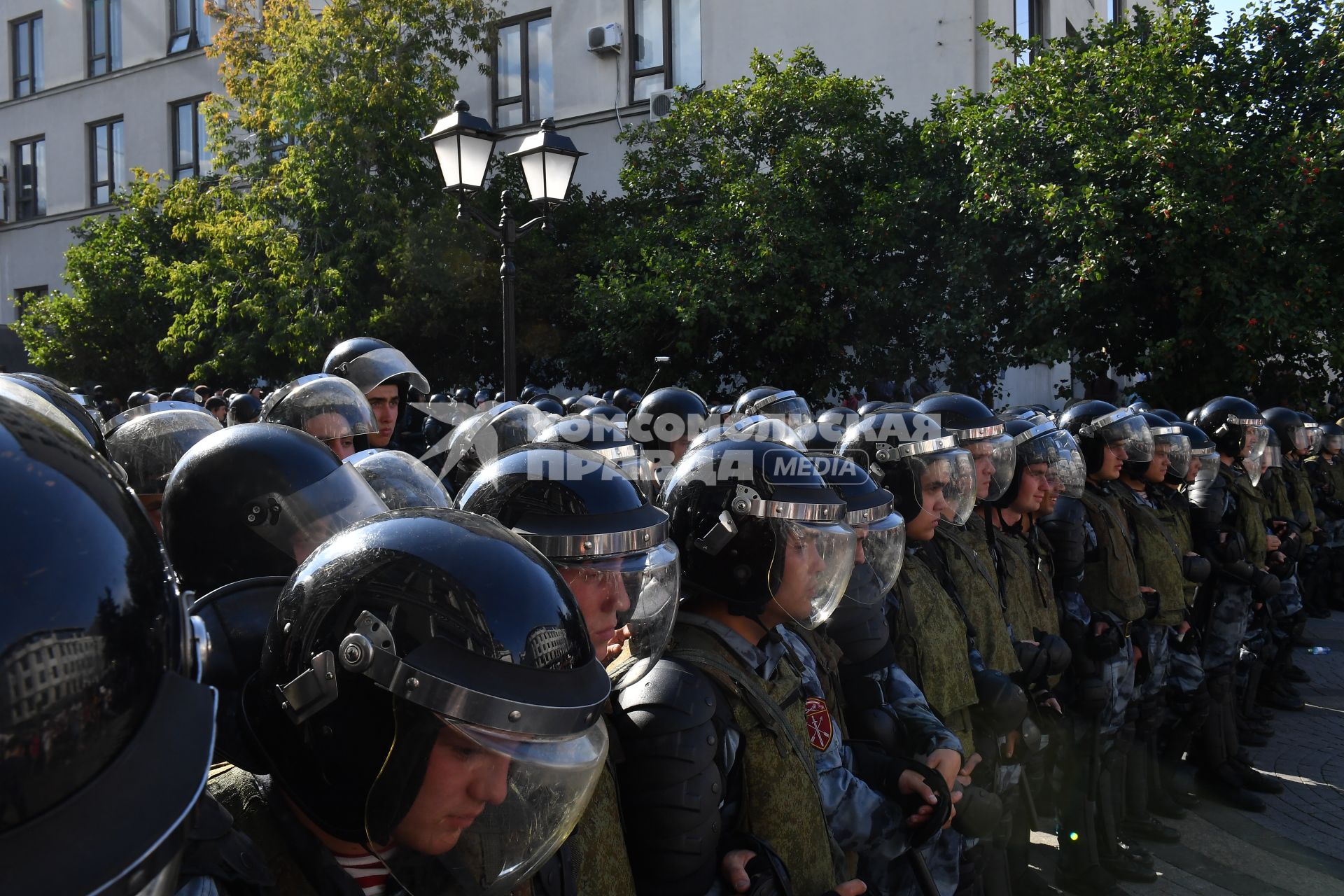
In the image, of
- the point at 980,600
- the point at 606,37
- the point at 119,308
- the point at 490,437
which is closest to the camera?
the point at 980,600

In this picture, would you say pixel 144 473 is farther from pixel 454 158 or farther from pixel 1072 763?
pixel 454 158

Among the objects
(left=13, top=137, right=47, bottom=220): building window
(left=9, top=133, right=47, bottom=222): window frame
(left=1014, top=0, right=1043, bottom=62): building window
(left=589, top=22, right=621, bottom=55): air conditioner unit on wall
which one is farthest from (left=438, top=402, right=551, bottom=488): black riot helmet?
(left=13, top=137, right=47, bottom=220): building window

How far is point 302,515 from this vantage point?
2.48 meters

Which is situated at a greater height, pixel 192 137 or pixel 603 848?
pixel 192 137

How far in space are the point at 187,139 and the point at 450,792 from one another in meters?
29.3

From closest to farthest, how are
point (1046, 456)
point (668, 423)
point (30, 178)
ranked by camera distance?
1. point (1046, 456)
2. point (668, 423)
3. point (30, 178)

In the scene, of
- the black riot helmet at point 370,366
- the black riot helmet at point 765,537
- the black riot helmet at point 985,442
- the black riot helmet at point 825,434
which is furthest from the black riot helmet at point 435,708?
the black riot helmet at point 370,366

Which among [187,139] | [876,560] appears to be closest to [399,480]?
[876,560]

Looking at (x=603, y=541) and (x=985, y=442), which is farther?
(x=985, y=442)

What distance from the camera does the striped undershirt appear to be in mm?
1648

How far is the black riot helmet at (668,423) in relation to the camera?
6.43 metres

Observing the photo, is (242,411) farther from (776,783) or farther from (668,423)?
(776,783)

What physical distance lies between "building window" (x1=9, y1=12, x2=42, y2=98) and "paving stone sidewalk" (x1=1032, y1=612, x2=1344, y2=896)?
33.2 metres

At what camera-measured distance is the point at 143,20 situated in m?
27.6
